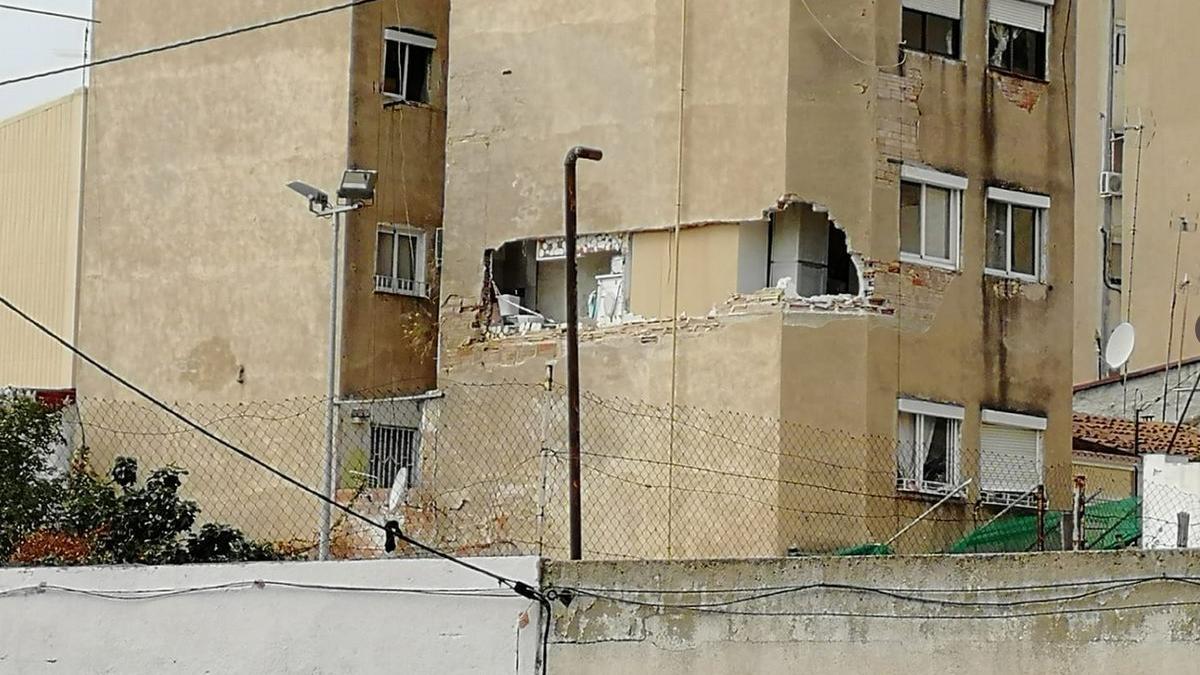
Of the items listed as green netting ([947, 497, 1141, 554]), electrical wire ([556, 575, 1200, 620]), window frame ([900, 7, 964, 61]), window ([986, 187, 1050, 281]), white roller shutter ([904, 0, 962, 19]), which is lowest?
electrical wire ([556, 575, 1200, 620])

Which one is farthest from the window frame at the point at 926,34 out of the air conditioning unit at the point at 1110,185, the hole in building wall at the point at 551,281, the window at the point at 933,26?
the air conditioning unit at the point at 1110,185

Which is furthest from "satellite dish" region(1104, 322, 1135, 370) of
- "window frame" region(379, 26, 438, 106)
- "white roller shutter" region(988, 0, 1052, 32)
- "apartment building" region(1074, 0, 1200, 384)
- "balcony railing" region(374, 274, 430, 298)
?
"apartment building" region(1074, 0, 1200, 384)

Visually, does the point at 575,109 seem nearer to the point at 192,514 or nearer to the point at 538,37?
the point at 538,37

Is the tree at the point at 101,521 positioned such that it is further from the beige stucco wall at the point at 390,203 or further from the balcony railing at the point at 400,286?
the balcony railing at the point at 400,286

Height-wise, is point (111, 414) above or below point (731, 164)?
below

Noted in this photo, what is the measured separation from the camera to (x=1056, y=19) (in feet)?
92.7

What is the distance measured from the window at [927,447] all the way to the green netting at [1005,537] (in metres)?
1.13

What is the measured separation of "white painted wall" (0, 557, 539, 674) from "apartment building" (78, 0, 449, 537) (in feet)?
40.8

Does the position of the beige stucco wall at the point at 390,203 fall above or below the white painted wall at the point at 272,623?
above

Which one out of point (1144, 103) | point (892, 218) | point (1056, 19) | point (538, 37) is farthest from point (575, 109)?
point (1144, 103)

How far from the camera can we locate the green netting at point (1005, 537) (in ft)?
77.9

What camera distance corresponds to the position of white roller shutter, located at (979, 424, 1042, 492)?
87.7 ft

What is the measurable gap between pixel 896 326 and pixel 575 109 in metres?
4.71

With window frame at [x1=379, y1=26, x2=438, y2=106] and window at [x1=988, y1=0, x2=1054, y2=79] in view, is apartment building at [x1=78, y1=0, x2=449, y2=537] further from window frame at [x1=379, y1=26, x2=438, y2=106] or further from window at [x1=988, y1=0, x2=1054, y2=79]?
window at [x1=988, y1=0, x2=1054, y2=79]
